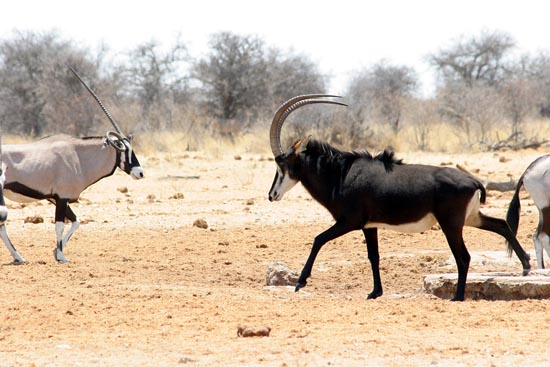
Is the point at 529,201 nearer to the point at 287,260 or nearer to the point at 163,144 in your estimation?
the point at 287,260

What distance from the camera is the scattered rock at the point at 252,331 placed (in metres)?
6.43

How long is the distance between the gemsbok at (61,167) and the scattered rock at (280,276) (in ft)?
8.55

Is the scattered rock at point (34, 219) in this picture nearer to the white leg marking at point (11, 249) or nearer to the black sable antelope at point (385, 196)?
the white leg marking at point (11, 249)

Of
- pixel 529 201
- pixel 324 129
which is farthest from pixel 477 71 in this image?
pixel 529 201

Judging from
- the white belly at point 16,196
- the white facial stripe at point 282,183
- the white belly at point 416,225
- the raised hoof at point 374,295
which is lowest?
the raised hoof at point 374,295

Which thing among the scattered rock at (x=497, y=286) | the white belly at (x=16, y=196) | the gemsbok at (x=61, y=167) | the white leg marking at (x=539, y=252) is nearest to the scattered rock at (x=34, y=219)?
the gemsbok at (x=61, y=167)

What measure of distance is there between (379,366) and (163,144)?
23311mm

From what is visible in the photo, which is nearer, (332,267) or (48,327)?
(48,327)

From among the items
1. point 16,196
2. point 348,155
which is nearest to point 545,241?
point 348,155

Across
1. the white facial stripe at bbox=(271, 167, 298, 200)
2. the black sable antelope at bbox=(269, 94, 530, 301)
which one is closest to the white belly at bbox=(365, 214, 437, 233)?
the black sable antelope at bbox=(269, 94, 530, 301)

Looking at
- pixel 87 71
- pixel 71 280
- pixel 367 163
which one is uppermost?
pixel 87 71

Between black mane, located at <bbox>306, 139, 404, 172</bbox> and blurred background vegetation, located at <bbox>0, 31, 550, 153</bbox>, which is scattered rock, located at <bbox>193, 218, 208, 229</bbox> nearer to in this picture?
black mane, located at <bbox>306, 139, 404, 172</bbox>

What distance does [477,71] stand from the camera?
56469mm

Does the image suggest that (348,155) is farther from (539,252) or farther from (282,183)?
(539,252)
